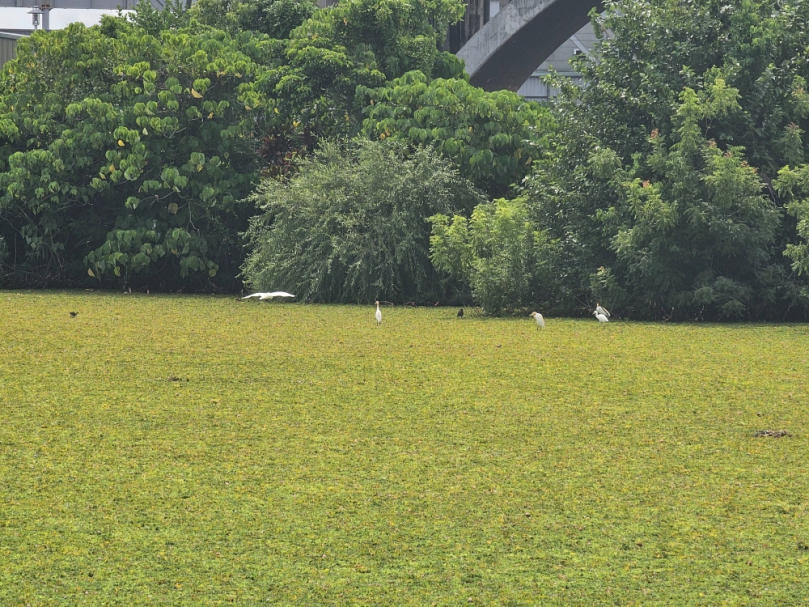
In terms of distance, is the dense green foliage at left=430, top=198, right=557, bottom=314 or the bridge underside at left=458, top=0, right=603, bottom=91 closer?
the dense green foliage at left=430, top=198, right=557, bottom=314

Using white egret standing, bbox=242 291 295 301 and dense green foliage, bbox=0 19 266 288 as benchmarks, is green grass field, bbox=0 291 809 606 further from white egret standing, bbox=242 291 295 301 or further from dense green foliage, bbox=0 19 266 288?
dense green foliage, bbox=0 19 266 288

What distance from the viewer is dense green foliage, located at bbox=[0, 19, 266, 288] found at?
18.2m

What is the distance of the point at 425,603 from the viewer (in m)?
3.61

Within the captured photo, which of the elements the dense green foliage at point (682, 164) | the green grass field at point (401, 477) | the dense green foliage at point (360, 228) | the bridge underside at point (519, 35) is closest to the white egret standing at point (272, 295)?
the dense green foliage at point (360, 228)

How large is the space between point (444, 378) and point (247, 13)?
14183 millimetres

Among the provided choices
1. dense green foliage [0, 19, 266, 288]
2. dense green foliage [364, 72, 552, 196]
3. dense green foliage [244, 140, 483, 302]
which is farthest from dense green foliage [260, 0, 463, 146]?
dense green foliage [244, 140, 483, 302]

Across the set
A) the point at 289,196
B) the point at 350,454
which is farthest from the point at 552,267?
the point at 350,454

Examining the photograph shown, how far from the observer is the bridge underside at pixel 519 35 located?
95.1 feet

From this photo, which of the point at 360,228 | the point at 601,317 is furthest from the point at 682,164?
the point at 360,228

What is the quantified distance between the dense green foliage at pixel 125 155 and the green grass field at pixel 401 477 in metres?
8.25

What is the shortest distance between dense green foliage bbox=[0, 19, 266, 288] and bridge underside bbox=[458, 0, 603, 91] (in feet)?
36.4

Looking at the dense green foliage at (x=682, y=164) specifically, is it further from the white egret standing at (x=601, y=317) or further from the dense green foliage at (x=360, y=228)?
the dense green foliage at (x=360, y=228)

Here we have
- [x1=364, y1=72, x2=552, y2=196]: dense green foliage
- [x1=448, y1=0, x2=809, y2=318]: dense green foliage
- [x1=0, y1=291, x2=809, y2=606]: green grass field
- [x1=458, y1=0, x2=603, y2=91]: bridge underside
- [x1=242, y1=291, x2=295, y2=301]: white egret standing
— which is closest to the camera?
[x1=0, y1=291, x2=809, y2=606]: green grass field

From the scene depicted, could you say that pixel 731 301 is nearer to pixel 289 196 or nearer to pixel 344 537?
pixel 289 196
